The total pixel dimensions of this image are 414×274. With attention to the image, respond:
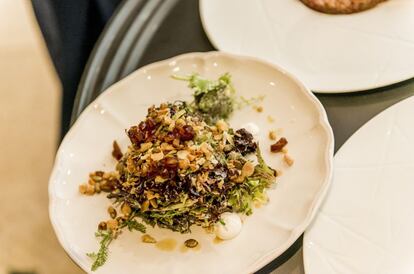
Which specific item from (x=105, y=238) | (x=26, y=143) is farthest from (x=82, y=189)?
(x=26, y=143)

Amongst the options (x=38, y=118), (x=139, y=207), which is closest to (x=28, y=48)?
(x=38, y=118)

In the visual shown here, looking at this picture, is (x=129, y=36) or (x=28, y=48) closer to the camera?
(x=129, y=36)

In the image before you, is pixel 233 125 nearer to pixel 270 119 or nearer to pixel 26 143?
pixel 270 119

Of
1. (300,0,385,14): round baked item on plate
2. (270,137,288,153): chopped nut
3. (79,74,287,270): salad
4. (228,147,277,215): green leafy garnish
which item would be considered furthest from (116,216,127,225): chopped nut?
(300,0,385,14): round baked item on plate

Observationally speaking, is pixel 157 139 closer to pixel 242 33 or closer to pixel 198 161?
pixel 198 161

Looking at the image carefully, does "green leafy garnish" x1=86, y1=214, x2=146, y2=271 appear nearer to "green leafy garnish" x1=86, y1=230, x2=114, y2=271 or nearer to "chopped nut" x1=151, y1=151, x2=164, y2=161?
"green leafy garnish" x1=86, y1=230, x2=114, y2=271
